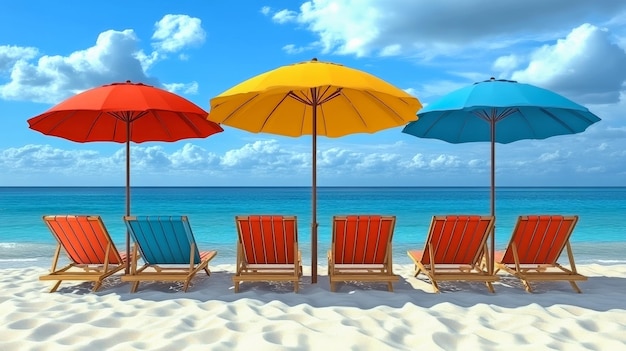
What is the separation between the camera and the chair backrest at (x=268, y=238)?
16.3ft

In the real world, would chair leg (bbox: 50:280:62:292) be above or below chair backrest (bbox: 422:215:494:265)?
below

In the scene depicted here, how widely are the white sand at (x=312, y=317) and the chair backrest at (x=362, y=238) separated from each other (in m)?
0.34

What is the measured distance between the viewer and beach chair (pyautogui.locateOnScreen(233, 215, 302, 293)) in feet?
16.3

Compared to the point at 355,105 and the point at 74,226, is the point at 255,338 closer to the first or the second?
the point at 74,226

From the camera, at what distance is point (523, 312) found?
432 cm

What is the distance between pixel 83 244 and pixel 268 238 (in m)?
2.04

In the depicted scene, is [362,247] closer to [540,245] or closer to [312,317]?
[312,317]

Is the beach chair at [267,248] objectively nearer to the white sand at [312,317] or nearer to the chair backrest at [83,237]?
the white sand at [312,317]

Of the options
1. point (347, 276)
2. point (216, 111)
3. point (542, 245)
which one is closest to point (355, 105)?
point (216, 111)

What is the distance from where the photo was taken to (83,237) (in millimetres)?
5277

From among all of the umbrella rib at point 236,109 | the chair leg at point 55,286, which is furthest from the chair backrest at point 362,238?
the chair leg at point 55,286

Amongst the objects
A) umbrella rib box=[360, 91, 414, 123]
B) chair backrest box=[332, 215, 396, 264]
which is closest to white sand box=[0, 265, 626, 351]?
chair backrest box=[332, 215, 396, 264]

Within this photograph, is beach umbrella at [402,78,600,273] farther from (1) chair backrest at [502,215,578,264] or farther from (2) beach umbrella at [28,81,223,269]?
(2) beach umbrella at [28,81,223,269]

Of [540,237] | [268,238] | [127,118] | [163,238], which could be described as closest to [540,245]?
[540,237]
